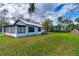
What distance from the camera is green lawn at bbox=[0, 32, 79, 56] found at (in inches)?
80.1

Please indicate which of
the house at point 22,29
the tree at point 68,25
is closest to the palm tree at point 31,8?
the house at point 22,29

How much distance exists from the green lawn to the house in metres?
0.04

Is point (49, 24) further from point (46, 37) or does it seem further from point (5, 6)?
point (5, 6)

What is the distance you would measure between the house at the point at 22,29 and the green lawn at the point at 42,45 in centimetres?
4

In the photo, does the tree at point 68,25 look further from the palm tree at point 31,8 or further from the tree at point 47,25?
the palm tree at point 31,8

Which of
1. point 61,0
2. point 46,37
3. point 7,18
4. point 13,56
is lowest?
point 13,56

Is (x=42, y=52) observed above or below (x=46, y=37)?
below

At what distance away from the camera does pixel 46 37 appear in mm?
2090

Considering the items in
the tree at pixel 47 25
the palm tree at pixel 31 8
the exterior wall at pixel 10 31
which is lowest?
the exterior wall at pixel 10 31

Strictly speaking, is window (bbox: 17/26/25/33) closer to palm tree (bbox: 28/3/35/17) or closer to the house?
the house

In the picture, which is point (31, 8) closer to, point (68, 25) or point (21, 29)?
point (21, 29)

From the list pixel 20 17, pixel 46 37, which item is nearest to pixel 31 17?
pixel 20 17

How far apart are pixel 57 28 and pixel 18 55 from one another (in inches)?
16.9

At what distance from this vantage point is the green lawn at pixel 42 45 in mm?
2035
